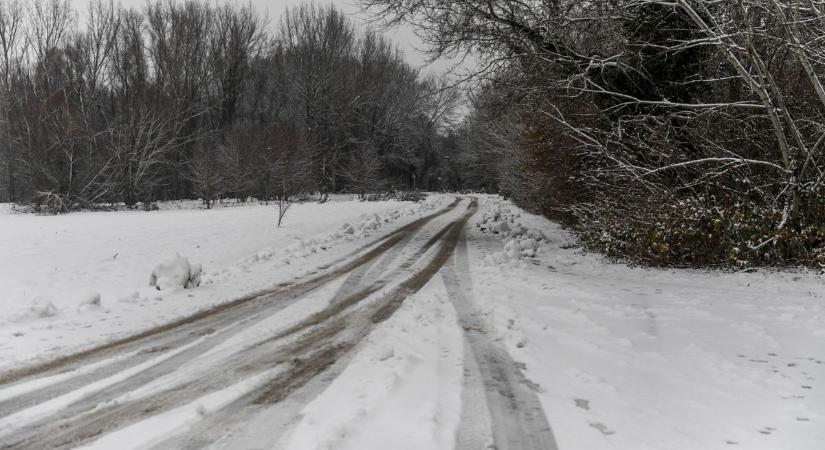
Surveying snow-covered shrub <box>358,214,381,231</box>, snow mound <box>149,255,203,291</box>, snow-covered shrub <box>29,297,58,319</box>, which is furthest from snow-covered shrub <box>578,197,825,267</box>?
snow-covered shrub <box>29,297,58,319</box>

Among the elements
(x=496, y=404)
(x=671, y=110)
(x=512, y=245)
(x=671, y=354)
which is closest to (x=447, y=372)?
(x=496, y=404)

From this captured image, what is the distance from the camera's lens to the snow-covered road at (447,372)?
9.71ft

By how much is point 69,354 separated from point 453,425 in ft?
11.9

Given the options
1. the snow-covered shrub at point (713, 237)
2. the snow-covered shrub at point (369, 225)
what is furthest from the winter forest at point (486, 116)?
the snow-covered shrub at point (369, 225)

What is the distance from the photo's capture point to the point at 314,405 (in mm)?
3324

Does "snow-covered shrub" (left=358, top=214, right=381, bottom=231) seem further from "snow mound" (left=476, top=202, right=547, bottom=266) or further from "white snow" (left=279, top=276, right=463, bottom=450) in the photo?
"white snow" (left=279, top=276, right=463, bottom=450)

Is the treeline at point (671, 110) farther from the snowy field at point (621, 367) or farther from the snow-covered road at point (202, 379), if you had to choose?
the snow-covered road at point (202, 379)

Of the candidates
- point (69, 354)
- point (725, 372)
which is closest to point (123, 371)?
point (69, 354)

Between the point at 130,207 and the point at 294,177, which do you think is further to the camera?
the point at 294,177

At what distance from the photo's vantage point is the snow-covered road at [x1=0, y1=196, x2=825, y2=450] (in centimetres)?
296

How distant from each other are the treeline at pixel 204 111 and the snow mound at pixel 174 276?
23.2 meters

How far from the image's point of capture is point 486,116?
14273 mm

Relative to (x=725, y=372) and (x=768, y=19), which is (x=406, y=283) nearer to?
(x=725, y=372)

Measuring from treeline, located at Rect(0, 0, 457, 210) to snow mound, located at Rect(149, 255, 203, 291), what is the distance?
23.2m
